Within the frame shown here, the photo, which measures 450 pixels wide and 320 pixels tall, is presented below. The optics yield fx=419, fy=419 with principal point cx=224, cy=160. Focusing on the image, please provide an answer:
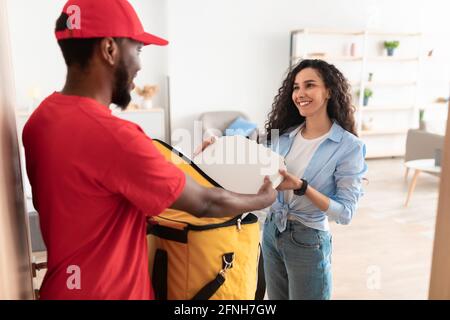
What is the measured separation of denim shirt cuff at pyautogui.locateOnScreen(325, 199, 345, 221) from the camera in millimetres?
1253

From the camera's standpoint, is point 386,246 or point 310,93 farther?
point 386,246

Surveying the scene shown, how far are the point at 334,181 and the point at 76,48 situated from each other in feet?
2.94

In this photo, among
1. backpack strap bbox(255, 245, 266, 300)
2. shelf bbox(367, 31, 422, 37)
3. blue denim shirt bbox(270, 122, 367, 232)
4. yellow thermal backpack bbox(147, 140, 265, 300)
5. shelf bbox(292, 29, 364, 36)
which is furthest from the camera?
shelf bbox(367, 31, 422, 37)

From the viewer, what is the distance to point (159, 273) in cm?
86

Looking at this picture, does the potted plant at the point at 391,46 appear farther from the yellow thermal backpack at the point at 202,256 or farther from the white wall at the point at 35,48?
the yellow thermal backpack at the point at 202,256

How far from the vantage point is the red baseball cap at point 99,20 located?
0.70 meters

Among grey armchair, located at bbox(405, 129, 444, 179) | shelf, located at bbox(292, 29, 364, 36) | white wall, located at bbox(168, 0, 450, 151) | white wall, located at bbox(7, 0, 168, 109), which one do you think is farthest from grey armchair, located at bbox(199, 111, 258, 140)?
grey armchair, located at bbox(405, 129, 444, 179)

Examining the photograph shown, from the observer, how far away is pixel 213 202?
0.75 meters

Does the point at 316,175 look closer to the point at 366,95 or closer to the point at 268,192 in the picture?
the point at 268,192

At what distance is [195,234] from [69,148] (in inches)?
11.4

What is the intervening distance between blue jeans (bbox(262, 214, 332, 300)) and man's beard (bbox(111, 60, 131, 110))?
753 millimetres

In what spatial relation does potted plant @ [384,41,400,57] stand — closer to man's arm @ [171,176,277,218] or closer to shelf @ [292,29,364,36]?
shelf @ [292,29,364,36]

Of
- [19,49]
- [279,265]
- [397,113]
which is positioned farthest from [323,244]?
[397,113]

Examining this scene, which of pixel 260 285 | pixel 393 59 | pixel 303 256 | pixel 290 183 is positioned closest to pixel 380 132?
pixel 393 59
